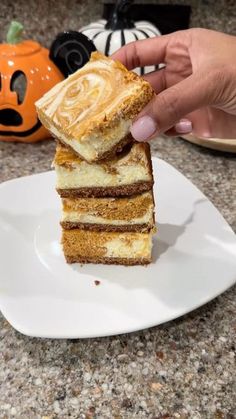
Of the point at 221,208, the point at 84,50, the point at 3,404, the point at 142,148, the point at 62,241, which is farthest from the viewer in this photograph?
the point at 84,50

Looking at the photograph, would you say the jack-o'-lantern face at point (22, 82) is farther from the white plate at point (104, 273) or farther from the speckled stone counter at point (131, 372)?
the speckled stone counter at point (131, 372)

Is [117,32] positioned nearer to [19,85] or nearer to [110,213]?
[19,85]

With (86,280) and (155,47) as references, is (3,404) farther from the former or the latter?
(155,47)

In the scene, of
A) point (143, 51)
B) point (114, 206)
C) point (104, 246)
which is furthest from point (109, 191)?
point (143, 51)

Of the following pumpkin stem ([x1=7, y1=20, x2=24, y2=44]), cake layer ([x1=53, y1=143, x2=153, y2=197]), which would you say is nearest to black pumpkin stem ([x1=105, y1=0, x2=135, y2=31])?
pumpkin stem ([x1=7, y1=20, x2=24, y2=44])

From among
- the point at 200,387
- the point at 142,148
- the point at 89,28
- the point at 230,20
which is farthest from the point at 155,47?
the point at 200,387
